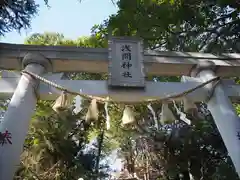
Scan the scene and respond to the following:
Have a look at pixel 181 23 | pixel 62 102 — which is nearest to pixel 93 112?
pixel 62 102

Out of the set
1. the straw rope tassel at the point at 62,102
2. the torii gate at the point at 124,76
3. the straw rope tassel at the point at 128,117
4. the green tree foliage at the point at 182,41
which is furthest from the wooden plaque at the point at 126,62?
the green tree foliage at the point at 182,41

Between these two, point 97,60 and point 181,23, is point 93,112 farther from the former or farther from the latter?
point 181,23

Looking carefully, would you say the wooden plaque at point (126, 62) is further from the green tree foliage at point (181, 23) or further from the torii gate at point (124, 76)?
the green tree foliage at point (181, 23)

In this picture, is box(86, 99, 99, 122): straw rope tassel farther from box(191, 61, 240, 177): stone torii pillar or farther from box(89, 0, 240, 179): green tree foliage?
box(89, 0, 240, 179): green tree foliage

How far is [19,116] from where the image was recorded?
3.38 meters

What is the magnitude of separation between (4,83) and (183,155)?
13.1 feet

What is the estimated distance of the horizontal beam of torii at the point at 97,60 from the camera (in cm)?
414

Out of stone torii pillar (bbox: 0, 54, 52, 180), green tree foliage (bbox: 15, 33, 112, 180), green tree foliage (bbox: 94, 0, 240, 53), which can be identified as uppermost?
green tree foliage (bbox: 94, 0, 240, 53)

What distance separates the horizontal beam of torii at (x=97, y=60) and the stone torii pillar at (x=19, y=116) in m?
0.15

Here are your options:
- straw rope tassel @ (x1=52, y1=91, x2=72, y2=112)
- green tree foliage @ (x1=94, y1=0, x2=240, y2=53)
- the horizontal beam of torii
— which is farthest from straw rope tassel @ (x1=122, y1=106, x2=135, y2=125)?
green tree foliage @ (x1=94, y1=0, x2=240, y2=53)

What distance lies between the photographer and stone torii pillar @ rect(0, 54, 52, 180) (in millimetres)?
3047

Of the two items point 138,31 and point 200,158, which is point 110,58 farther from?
point 200,158

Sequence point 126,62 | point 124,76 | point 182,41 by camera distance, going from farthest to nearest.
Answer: point 182,41
point 126,62
point 124,76

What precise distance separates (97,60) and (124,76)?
18.7 inches
